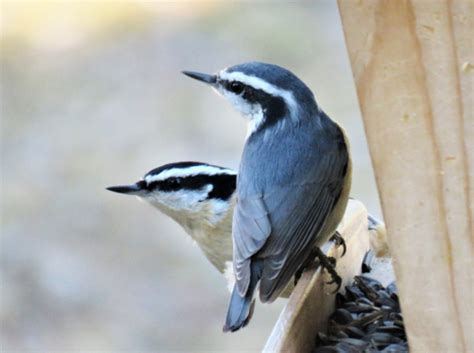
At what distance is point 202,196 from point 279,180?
0.68 meters

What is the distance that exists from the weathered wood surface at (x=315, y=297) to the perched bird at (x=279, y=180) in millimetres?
61

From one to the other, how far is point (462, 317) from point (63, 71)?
5706 millimetres

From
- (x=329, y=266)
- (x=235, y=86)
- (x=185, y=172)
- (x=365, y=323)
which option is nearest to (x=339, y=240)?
(x=329, y=266)

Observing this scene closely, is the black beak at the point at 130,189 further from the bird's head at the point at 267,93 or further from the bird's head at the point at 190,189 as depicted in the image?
the bird's head at the point at 267,93

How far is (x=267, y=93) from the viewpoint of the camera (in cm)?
314

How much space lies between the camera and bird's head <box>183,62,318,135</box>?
10.3ft

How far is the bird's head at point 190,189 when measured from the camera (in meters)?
3.62

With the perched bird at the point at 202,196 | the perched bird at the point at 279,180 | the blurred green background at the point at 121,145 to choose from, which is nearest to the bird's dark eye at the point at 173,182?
the perched bird at the point at 202,196

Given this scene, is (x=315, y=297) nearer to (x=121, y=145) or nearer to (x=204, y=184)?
(x=204, y=184)

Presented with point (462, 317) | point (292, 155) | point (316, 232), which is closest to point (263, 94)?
point (292, 155)

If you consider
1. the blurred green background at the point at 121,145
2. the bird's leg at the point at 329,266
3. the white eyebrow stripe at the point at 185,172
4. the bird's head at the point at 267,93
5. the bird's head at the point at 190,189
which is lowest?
the blurred green background at the point at 121,145

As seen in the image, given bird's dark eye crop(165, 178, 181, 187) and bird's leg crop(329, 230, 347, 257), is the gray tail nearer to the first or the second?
bird's leg crop(329, 230, 347, 257)

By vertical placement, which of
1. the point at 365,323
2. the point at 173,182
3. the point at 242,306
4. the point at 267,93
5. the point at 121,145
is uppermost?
the point at 267,93

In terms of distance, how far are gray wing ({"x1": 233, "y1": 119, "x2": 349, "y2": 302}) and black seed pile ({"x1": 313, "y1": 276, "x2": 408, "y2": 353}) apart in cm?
18
